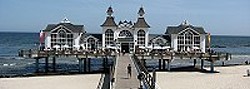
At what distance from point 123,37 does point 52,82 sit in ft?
47.8

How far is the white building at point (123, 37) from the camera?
47.9 m

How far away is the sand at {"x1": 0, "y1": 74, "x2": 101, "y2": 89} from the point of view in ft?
107

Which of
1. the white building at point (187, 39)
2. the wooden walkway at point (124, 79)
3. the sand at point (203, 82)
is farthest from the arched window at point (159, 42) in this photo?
the wooden walkway at point (124, 79)

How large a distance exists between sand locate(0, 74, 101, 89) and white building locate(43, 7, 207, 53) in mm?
8762

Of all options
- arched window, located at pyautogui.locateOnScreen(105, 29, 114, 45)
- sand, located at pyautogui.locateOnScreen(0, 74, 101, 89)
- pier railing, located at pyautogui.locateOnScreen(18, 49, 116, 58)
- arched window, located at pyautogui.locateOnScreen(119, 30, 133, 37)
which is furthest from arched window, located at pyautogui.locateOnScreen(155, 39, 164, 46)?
sand, located at pyautogui.locateOnScreen(0, 74, 101, 89)

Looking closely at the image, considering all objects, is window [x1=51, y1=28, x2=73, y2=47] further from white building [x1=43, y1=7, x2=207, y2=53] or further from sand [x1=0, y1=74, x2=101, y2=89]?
sand [x1=0, y1=74, x2=101, y2=89]

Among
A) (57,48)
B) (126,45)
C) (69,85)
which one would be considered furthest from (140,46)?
(69,85)

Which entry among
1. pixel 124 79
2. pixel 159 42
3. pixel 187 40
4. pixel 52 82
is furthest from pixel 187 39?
pixel 124 79

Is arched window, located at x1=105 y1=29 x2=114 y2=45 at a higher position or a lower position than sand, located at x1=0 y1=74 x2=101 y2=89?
higher

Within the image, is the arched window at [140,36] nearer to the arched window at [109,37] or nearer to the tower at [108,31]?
the tower at [108,31]

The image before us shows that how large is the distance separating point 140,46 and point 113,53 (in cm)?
515

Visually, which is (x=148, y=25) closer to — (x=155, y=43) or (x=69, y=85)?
(x=155, y=43)

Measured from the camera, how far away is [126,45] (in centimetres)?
4828

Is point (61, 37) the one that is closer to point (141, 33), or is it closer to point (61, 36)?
point (61, 36)
